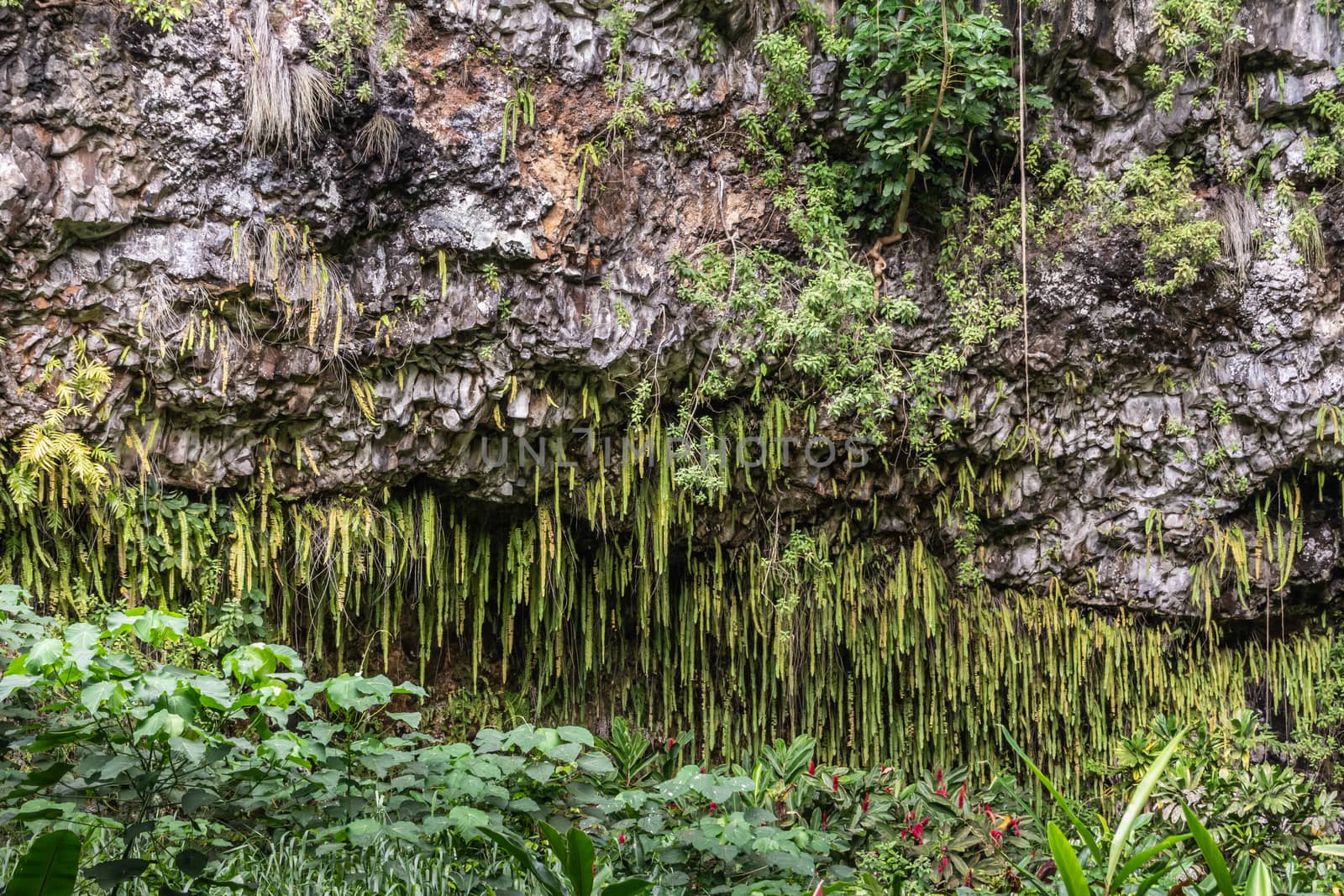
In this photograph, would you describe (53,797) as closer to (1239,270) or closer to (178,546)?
(178,546)

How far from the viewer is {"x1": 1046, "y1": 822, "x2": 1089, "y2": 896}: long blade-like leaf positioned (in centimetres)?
260

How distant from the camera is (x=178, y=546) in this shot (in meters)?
4.09

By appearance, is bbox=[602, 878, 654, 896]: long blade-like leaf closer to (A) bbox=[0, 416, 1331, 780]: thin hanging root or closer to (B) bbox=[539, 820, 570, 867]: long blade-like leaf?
(B) bbox=[539, 820, 570, 867]: long blade-like leaf

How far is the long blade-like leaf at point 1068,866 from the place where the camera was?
2.60m

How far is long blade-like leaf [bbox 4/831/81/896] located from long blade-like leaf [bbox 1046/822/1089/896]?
2.65 metres

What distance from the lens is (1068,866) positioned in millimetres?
2623

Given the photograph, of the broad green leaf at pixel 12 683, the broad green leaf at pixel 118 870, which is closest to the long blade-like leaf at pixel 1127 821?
the broad green leaf at pixel 118 870

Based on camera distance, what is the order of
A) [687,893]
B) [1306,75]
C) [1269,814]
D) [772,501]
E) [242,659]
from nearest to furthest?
1. [242,659]
2. [687,893]
3. [1269,814]
4. [1306,75]
5. [772,501]

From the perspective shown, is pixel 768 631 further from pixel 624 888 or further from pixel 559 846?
pixel 624 888

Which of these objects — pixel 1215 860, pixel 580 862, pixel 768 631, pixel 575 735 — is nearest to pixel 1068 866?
pixel 1215 860

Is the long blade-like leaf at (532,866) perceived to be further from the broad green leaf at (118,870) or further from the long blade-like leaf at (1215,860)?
the long blade-like leaf at (1215,860)

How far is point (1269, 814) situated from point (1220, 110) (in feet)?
11.7

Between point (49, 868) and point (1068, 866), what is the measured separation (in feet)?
9.11

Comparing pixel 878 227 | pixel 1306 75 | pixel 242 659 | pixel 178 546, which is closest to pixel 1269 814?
pixel 878 227
